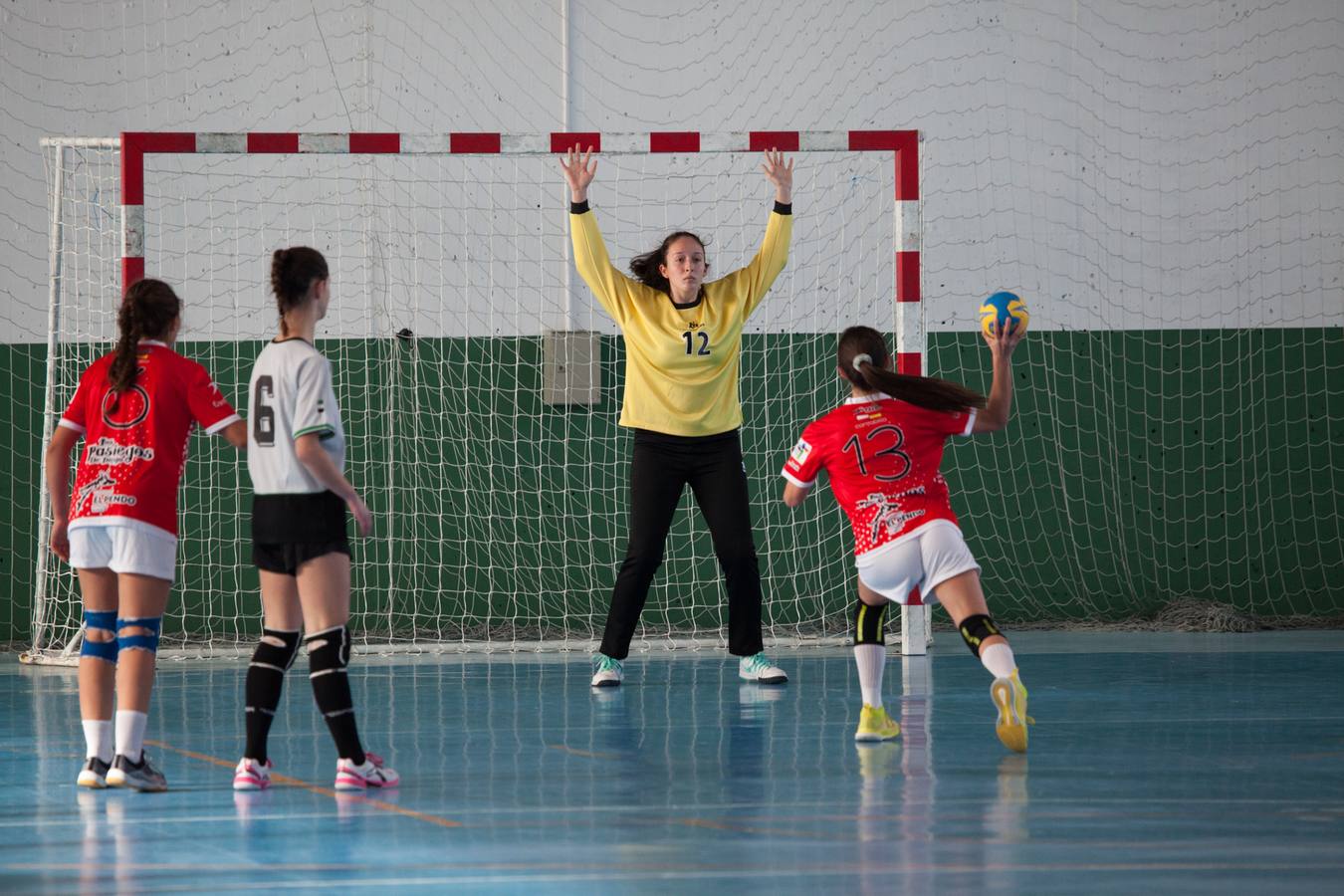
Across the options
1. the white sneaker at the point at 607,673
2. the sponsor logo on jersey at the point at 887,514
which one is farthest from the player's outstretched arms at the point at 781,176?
the white sneaker at the point at 607,673

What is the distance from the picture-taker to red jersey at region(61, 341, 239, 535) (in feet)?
15.5

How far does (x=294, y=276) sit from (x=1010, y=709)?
2671 millimetres

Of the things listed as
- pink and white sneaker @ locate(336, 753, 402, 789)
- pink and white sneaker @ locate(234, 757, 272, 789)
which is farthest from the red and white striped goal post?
pink and white sneaker @ locate(336, 753, 402, 789)

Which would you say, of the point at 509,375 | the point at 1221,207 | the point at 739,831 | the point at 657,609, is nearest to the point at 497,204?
the point at 509,375

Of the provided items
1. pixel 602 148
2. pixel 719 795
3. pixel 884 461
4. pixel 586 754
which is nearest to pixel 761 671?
pixel 586 754

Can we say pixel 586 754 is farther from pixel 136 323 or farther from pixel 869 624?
pixel 136 323

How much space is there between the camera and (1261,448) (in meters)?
11.0

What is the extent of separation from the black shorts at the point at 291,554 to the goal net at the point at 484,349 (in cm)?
573

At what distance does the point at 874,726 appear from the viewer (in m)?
5.48

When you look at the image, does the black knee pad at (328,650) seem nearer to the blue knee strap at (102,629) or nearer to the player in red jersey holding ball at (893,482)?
the blue knee strap at (102,629)

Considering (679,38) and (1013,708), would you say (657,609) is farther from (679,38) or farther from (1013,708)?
(1013,708)

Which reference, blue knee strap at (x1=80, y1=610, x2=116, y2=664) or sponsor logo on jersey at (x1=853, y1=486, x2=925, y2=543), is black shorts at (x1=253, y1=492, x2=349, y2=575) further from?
sponsor logo on jersey at (x1=853, y1=486, x2=925, y2=543)

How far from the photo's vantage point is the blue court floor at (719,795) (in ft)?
11.6

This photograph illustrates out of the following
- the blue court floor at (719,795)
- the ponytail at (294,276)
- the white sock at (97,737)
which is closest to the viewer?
the blue court floor at (719,795)
